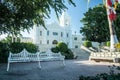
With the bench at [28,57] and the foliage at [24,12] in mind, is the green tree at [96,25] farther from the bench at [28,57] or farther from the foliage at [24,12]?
the foliage at [24,12]

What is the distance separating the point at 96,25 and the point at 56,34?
19473 mm

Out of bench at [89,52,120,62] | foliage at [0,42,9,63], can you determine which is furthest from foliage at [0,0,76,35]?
bench at [89,52,120,62]

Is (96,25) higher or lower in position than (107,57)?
higher

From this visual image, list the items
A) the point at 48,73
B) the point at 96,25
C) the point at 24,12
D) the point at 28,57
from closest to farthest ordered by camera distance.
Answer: the point at 48,73
the point at 24,12
the point at 28,57
the point at 96,25

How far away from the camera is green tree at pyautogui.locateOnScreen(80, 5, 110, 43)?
43.3 m

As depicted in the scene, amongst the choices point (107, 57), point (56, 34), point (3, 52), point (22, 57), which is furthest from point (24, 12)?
point (56, 34)

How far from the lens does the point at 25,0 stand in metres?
8.88

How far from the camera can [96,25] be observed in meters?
43.9

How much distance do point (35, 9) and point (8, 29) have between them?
4357 millimetres

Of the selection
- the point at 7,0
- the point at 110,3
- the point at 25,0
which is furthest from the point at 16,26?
the point at 110,3

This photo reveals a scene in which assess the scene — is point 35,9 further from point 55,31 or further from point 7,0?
point 55,31

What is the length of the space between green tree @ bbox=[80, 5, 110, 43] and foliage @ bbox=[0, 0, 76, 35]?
3163 centimetres

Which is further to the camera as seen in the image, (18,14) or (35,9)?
(18,14)

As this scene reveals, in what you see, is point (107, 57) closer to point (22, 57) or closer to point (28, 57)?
point (28, 57)
